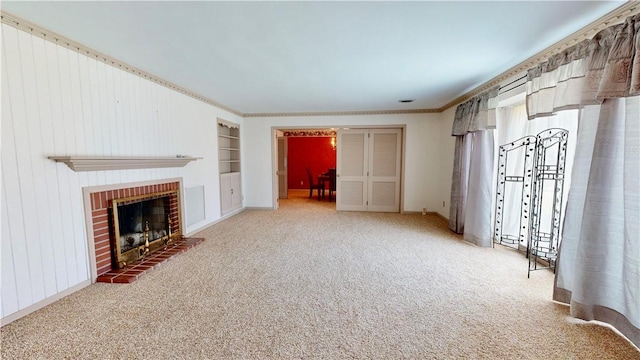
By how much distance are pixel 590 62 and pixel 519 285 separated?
201 centimetres

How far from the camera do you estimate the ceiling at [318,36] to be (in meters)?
1.74

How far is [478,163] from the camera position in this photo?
343 cm

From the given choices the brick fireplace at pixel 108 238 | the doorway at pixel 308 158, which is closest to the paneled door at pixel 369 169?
the doorway at pixel 308 158

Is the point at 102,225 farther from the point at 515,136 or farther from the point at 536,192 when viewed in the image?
the point at 515,136

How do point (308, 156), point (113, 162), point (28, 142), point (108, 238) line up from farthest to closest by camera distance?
point (308, 156) → point (108, 238) → point (113, 162) → point (28, 142)

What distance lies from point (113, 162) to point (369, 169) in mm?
4572

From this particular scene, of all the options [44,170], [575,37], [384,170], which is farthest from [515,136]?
[44,170]

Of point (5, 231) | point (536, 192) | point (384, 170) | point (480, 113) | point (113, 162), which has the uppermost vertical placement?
point (480, 113)

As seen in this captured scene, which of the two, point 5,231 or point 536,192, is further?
point 536,192

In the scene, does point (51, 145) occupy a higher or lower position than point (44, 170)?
higher

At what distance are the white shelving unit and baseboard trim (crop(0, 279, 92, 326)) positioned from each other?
2659 millimetres

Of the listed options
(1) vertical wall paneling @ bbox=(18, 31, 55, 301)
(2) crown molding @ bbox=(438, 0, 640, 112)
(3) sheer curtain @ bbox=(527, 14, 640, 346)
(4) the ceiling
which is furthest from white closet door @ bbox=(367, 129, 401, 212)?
(1) vertical wall paneling @ bbox=(18, 31, 55, 301)

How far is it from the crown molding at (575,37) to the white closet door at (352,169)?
270 cm

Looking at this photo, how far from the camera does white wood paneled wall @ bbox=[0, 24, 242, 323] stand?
186 centimetres
